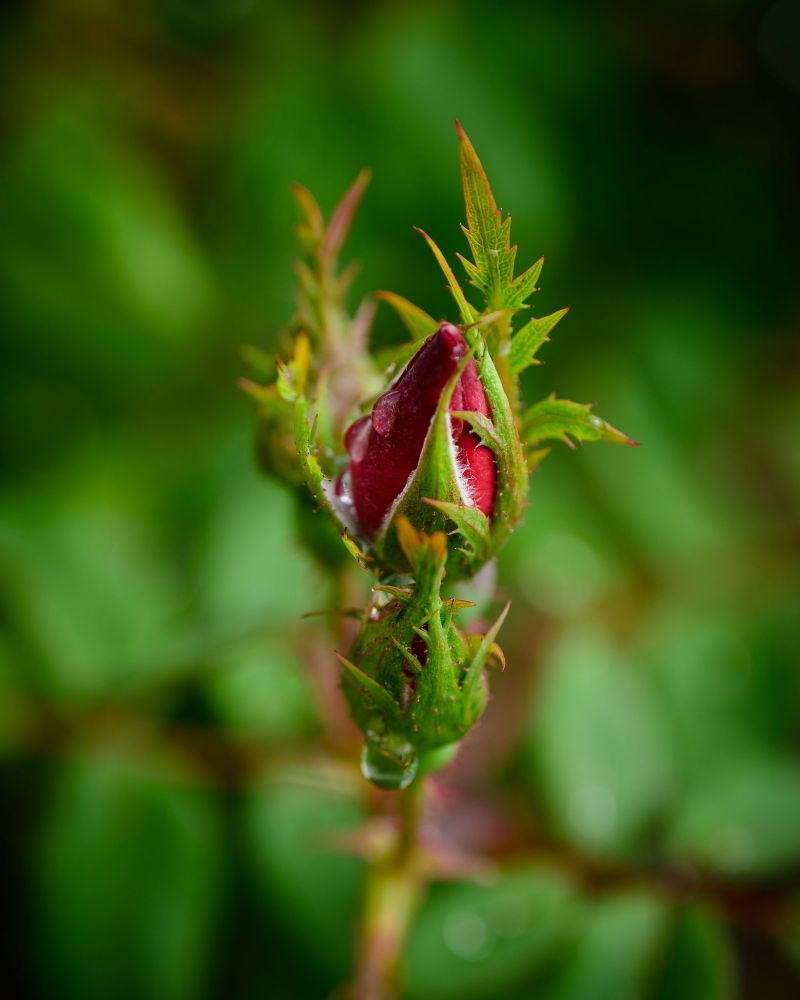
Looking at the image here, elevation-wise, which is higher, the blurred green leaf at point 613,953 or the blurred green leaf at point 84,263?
the blurred green leaf at point 84,263

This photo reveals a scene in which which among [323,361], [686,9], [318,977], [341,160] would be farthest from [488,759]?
[686,9]

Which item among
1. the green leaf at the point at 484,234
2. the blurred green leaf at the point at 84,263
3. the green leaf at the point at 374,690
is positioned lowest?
the blurred green leaf at the point at 84,263

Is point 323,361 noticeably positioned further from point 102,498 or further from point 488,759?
point 102,498

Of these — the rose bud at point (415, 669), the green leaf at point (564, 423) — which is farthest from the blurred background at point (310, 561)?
the green leaf at point (564, 423)

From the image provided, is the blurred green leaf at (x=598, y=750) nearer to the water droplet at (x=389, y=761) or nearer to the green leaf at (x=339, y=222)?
the water droplet at (x=389, y=761)

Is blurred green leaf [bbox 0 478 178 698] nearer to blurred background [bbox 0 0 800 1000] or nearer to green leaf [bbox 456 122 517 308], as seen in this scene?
blurred background [bbox 0 0 800 1000]
